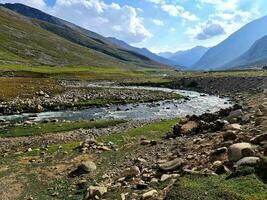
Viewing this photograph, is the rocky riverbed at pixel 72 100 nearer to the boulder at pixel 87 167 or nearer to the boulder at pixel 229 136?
the boulder at pixel 87 167

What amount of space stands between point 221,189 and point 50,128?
36.2 m

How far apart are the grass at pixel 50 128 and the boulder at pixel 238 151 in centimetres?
3122

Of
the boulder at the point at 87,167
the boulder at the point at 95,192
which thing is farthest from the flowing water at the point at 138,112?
the boulder at the point at 95,192

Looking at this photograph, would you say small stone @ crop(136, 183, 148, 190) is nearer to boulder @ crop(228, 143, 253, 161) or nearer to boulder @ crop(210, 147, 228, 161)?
boulder @ crop(210, 147, 228, 161)

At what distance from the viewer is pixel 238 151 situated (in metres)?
24.2

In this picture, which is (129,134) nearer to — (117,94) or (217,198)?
(217,198)

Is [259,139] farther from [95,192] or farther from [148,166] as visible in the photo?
[95,192]

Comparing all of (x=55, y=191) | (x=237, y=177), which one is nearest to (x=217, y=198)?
(x=237, y=177)

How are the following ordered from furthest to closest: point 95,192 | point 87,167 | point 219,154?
point 87,167 → point 219,154 → point 95,192

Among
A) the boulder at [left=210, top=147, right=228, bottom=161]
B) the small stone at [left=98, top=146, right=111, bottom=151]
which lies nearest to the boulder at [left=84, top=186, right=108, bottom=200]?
the boulder at [left=210, top=147, right=228, bottom=161]

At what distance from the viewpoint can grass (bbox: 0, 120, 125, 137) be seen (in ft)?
167

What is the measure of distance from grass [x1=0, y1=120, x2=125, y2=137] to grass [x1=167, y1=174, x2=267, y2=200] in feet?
107

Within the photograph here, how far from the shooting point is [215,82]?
405ft

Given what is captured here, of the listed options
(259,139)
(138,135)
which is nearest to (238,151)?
(259,139)
